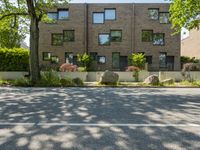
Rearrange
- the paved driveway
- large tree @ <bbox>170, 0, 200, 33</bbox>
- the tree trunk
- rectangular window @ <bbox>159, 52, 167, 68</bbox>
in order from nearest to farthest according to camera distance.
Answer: the paved driveway, large tree @ <bbox>170, 0, 200, 33</bbox>, the tree trunk, rectangular window @ <bbox>159, 52, 167, 68</bbox>

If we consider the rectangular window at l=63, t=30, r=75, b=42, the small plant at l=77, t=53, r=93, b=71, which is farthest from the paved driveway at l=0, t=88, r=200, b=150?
the rectangular window at l=63, t=30, r=75, b=42

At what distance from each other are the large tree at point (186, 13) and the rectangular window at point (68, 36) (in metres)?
20.3

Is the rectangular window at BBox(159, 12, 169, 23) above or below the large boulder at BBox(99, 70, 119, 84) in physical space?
above

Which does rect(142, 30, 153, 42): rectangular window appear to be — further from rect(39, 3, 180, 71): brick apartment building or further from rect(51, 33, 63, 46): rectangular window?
rect(51, 33, 63, 46): rectangular window

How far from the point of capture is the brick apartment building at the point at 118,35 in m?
39.5

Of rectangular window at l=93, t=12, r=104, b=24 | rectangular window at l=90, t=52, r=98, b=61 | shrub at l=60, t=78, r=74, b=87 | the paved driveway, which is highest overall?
rectangular window at l=93, t=12, r=104, b=24

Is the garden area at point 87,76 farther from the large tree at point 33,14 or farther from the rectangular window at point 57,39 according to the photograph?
the rectangular window at point 57,39

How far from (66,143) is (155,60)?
1349 inches

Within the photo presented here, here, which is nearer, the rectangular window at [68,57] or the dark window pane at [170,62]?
the dark window pane at [170,62]

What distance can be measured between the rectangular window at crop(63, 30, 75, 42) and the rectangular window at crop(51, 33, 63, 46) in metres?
0.52

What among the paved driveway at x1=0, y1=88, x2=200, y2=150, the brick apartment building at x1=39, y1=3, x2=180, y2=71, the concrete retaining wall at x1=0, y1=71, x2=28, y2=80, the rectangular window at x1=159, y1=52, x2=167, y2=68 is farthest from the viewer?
the rectangular window at x1=159, y1=52, x2=167, y2=68

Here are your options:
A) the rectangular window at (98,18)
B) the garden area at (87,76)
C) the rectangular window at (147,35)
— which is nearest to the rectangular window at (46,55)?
the garden area at (87,76)

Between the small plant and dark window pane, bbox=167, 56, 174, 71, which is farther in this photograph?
dark window pane, bbox=167, 56, 174, 71

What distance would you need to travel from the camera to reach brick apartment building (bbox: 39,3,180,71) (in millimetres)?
39500
